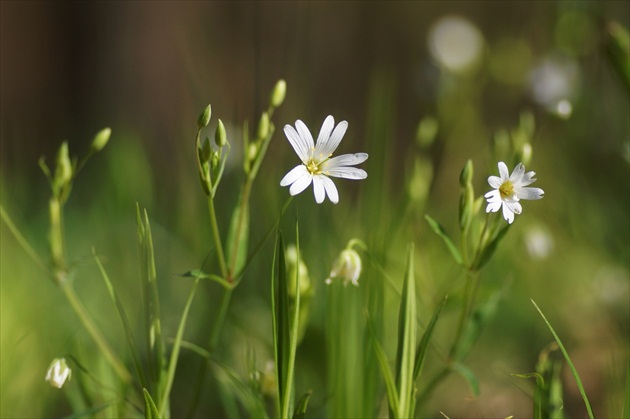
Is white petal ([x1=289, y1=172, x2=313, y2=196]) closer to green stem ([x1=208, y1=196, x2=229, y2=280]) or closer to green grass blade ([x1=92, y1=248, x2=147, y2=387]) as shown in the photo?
green stem ([x1=208, y1=196, x2=229, y2=280])

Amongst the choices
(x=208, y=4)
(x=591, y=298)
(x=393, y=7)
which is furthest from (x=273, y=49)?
(x=591, y=298)

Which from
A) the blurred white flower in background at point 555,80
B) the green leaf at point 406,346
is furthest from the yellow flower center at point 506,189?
the blurred white flower in background at point 555,80

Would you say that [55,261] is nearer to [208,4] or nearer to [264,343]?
[264,343]

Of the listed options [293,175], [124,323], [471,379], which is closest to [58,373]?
[124,323]

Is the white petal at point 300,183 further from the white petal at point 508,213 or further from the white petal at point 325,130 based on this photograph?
the white petal at point 508,213

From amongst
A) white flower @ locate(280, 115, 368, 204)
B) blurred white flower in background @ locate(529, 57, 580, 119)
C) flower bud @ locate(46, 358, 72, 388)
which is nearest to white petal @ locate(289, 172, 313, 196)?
white flower @ locate(280, 115, 368, 204)
